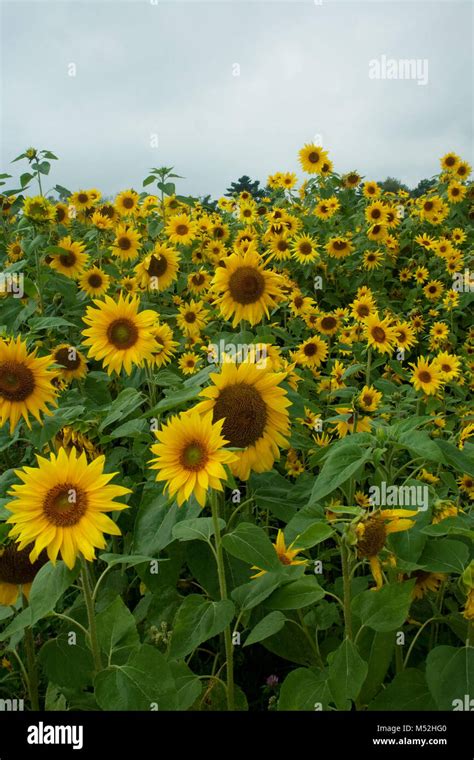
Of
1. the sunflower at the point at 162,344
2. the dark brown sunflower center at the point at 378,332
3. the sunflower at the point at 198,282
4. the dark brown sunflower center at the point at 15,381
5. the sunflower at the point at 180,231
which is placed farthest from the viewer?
the sunflower at the point at 180,231

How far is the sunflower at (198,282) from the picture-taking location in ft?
18.4

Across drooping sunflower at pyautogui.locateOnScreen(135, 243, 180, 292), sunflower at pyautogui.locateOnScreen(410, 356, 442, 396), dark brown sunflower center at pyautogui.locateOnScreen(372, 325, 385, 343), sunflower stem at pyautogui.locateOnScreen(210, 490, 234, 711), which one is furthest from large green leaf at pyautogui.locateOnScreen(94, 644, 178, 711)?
dark brown sunflower center at pyautogui.locateOnScreen(372, 325, 385, 343)

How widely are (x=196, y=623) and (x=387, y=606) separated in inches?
20.6

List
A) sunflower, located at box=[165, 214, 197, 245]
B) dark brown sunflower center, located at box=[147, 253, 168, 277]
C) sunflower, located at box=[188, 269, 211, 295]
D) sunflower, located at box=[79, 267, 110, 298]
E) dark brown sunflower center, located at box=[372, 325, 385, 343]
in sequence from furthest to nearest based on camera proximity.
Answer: sunflower, located at box=[165, 214, 197, 245], sunflower, located at box=[188, 269, 211, 295], sunflower, located at box=[79, 267, 110, 298], dark brown sunflower center, located at box=[372, 325, 385, 343], dark brown sunflower center, located at box=[147, 253, 168, 277]

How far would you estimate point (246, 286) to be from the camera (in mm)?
2896

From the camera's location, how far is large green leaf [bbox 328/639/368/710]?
1.56 m

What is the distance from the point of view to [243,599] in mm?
1881

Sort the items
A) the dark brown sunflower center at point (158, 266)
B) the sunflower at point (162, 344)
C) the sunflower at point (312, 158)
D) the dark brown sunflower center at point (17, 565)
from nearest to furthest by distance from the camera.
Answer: the dark brown sunflower center at point (17, 565), the sunflower at point (162, 344), the dark brown sunflower center at point (158, 266), the sunflower at point (312, 158)

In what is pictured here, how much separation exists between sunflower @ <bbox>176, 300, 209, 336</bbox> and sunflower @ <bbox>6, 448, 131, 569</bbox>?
3446 mm

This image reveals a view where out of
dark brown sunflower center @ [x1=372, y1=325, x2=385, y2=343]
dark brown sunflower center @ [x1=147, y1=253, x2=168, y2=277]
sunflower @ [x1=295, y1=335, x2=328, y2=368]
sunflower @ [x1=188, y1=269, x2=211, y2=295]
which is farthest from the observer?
sunflower @ [x1=188, y1=269, x2=211, y2=295]

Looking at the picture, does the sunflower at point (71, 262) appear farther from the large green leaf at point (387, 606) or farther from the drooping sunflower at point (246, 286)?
the large green leaf at point (387, 606)

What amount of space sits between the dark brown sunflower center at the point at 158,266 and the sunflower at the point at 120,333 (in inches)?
64.0

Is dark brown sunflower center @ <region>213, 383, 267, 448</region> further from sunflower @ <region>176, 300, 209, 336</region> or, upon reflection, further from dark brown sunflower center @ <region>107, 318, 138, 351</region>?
sunflower @ <region>176, 300, 209, 336</region>

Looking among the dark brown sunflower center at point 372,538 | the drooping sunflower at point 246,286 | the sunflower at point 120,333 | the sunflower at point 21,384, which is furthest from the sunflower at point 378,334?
the dark brown sunflower center at point 372,538
